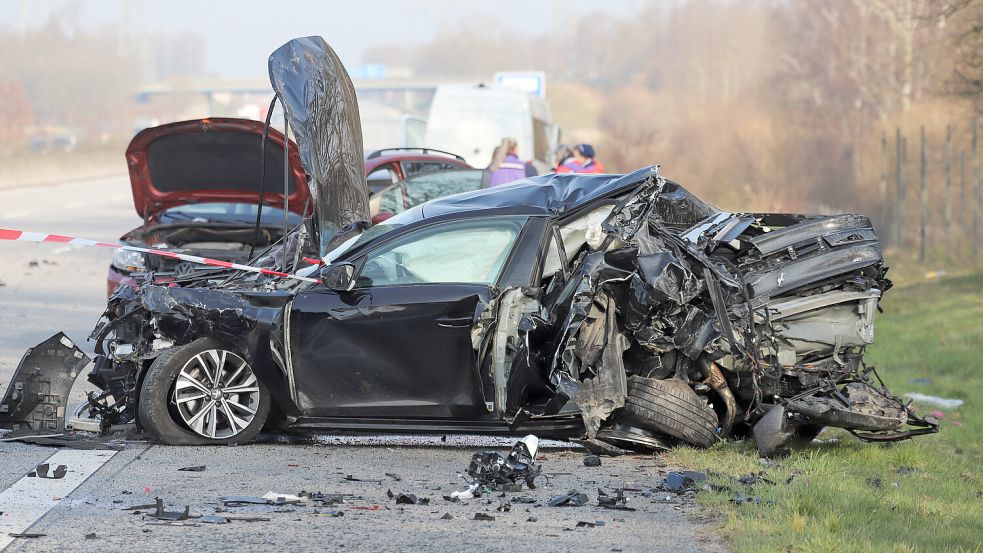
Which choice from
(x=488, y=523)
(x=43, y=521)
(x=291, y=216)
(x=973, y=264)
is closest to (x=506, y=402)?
(x=488, y=523)

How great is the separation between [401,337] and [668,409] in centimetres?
150

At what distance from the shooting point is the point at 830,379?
7609 mm

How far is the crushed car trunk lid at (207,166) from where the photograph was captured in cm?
1095

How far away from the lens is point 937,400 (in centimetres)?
1109

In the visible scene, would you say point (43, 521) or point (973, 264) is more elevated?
point (43, 521)

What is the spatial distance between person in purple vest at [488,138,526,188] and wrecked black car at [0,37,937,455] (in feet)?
19.9

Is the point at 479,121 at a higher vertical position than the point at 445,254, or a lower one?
higher

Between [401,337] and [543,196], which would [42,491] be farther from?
[543,196]

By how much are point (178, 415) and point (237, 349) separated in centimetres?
49

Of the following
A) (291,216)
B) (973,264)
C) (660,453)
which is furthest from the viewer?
(973,264)

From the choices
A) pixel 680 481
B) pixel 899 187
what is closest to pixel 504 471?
pixel 680 481

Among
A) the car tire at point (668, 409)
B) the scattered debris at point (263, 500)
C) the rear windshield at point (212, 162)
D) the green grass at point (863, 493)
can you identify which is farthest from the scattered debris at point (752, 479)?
the rear windshield at point (212, 162)

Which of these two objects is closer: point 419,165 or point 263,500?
point 263,500

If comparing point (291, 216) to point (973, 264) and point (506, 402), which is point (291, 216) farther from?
point (973, 264)
